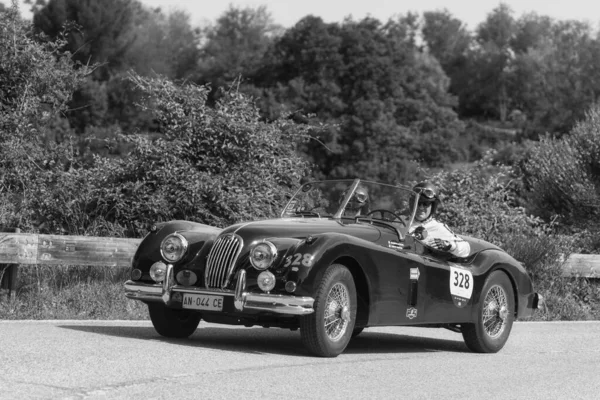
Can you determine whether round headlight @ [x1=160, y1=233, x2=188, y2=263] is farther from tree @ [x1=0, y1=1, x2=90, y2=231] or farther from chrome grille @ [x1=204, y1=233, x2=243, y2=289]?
tree @ [x1=0, y1=1, x2=90, y2=231]

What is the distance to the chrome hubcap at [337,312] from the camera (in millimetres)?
8883

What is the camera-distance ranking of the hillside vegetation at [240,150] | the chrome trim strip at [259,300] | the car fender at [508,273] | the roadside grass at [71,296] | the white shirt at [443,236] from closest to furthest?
the chrome trim strip at [259,300] → the white shirt at [443,236] → the car fender at [508,273] → the roadside grass at [71,296] → the hillside vegetation at [240,150]

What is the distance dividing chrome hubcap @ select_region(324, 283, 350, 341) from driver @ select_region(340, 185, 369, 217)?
1.55 metres

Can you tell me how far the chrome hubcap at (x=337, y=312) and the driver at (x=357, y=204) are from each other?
5.08 feet

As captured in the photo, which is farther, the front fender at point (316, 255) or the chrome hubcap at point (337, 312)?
the chrome hubcap at point (337, 312)

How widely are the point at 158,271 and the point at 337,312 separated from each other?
1739 mm

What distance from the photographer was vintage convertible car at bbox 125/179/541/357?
8.76m

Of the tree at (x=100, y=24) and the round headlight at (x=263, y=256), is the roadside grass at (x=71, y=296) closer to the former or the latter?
the round headlight at (x=263, y=256)

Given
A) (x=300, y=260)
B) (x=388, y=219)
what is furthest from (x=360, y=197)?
(x=300, y=260)

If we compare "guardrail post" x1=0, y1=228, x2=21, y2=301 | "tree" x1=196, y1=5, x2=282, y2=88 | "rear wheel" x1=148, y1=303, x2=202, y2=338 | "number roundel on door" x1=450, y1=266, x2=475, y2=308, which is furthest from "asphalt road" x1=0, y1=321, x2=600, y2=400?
"tree" x1=196, y1=5, x2=282, y2=88

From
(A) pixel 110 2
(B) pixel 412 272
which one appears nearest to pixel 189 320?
(B) pixel 412 272

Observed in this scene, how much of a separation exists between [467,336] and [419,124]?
5199cm

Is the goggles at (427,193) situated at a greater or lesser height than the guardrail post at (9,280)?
greater

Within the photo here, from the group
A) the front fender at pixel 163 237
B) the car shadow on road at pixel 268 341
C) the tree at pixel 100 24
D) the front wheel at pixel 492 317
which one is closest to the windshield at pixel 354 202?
the front fender at pixel 163 237
